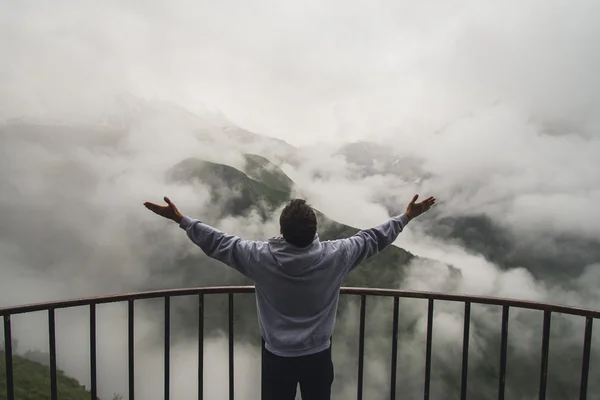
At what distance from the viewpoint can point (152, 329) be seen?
17412cm

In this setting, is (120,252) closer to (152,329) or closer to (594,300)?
(152,329)

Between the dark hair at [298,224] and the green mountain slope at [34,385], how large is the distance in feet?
237

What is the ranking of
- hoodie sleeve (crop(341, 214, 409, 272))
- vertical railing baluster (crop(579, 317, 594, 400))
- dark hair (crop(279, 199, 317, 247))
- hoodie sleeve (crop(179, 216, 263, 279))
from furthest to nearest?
vertical railing baluster (crop(579, 317, 594, 400)) < hoodie sleeve (crop(341, 214, 409, 272)) < hoodie sleeve (crop(179, 216, 263, 279)) < dark hair (crop(279, 199, 317, 247))

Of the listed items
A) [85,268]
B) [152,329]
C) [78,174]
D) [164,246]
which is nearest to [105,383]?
[152,329]

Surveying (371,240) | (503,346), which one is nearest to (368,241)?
(371,240)

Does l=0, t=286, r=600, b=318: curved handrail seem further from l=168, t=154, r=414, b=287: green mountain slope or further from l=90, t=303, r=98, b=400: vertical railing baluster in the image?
l=168, t=154, r=414, b=287: green mountain slope

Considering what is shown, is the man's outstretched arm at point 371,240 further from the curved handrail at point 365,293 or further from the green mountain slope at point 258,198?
the green mountain slope at point 258,198

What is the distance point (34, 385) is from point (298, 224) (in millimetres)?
85913

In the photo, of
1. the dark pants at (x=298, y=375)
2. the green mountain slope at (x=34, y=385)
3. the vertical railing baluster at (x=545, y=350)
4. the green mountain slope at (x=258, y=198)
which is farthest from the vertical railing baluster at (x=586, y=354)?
the green mountain slope at (x=258, y=198)

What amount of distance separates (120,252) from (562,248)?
201m

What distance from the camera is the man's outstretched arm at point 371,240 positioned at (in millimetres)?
2348

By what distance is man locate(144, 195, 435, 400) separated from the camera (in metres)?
2.17

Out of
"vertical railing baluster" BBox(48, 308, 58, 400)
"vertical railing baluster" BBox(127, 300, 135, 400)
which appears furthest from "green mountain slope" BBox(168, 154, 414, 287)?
"vertical railing baluster" BBox(48, 308, 58, 400)

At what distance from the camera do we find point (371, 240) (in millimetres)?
2426
